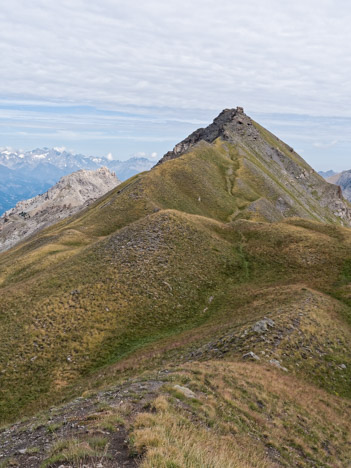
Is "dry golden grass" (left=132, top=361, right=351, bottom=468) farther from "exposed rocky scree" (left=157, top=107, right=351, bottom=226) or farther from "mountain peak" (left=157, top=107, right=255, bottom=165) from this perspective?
"mountain peak" (left=157, top=107, right=255, bottom=165)

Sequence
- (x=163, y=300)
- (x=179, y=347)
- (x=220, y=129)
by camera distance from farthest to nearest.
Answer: (x=220, y=129)
(x=163, y=300)
(x=179, y=347)

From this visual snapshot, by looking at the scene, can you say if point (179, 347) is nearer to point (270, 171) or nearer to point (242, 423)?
point (242, 423)

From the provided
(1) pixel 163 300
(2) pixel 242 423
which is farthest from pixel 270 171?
(2) pixel 242 423

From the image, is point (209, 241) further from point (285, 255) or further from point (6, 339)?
point (6, 339)

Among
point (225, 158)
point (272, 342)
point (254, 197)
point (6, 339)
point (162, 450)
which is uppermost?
point (225, 158)

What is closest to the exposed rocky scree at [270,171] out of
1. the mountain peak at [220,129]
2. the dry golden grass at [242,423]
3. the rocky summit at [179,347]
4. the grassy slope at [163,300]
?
the mountain peak at [220,129]

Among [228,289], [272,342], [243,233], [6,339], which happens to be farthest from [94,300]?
[243,233]

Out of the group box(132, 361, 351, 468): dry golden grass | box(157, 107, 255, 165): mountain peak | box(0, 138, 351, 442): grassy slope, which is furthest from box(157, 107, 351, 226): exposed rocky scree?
box(132, 361, 351, 468): dry golden grass

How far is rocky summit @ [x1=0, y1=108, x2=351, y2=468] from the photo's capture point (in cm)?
1162

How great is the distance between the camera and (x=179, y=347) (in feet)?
93.5

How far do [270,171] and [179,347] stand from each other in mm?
134474

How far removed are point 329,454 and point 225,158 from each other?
120 m

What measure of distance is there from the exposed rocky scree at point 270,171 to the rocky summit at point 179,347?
6074cm

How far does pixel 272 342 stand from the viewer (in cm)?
2503
